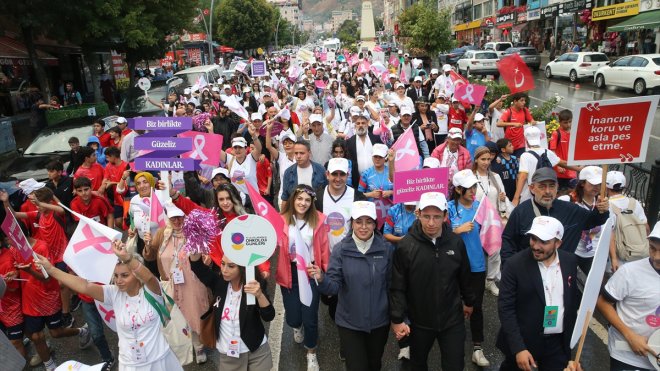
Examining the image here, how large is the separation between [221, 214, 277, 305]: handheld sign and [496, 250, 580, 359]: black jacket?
1.68 metres

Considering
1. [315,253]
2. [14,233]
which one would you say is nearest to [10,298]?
[14,233]

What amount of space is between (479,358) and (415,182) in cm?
166

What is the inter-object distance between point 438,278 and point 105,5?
17.6 m

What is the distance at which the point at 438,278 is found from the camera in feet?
11.4

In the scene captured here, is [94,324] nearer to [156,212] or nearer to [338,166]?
[156,212]

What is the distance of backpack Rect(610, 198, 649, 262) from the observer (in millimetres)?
4280

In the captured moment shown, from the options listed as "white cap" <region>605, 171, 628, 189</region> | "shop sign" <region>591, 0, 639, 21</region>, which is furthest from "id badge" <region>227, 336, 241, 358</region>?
"shop sign" <region>591, 0, 639, 21</region>

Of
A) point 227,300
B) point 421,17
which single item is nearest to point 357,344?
point 227,300

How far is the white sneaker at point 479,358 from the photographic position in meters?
4.29

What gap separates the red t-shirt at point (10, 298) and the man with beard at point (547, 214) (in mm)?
4274

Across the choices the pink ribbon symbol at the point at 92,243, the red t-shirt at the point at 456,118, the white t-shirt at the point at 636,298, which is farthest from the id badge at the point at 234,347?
the red t-shirt at the point at 456,118

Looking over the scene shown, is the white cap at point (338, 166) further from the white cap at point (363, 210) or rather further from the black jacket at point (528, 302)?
the black jacket at point (528, 302)

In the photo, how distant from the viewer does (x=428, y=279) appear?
3.50m

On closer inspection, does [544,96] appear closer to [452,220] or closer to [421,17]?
[421,17]
